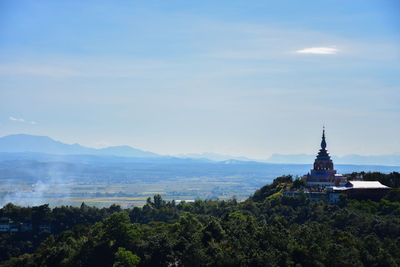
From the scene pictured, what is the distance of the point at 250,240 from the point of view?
58000 millimetres

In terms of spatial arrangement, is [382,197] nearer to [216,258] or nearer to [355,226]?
[355,226]

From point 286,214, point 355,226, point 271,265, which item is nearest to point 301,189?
point 286,214

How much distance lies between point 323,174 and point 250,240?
43.7m

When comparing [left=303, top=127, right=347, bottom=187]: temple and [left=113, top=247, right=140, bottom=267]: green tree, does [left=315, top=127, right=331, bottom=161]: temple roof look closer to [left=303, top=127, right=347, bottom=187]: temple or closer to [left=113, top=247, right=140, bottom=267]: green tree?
[left=303, top=127, right=347, bottom=187]: temple

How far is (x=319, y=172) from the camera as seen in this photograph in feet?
325

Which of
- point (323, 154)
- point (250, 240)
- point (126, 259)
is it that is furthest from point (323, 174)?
A: point (126, 259)

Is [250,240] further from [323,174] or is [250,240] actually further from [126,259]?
[323,174]

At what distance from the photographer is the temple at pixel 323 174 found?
96.5m

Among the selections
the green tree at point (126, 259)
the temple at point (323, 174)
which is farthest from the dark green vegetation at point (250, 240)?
the temple at point (323, 174)

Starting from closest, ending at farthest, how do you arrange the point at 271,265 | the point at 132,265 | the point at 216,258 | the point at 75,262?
the point at 271,265 < the point at 216,258 < the point at 132,265 < the point at 75,262

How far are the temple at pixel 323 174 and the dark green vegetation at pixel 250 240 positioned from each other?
581 centimetres

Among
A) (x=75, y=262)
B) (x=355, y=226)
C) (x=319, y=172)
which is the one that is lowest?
(x=75, y=262)

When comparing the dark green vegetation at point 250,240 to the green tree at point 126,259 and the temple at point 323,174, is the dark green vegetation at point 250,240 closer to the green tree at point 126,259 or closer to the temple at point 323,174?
the green tree at point 126,259

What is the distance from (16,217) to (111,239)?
37.8 metres
